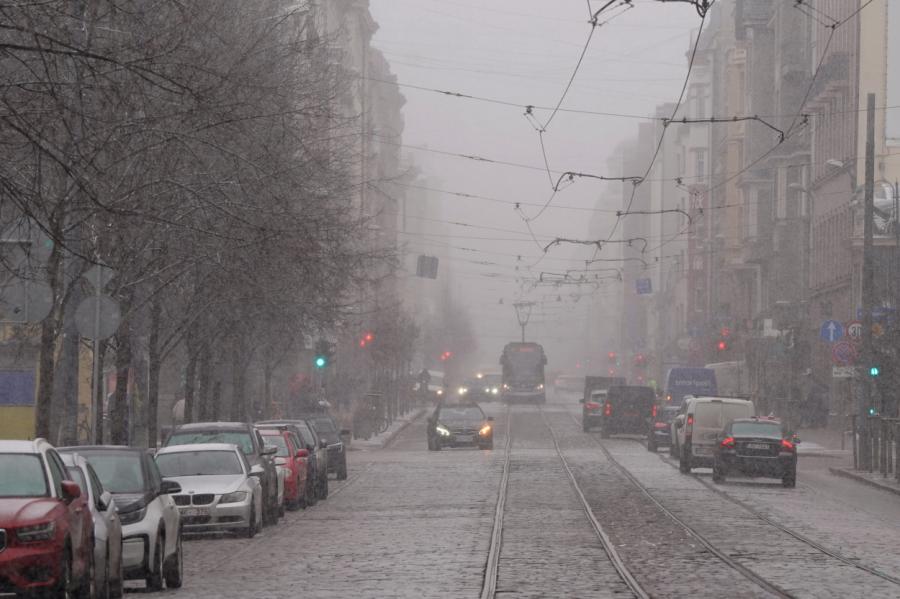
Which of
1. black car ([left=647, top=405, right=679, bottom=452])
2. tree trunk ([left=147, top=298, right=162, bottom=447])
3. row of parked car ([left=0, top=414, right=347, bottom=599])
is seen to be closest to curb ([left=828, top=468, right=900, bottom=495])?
black car ([left=647, top=405, right=679, bottom=452])

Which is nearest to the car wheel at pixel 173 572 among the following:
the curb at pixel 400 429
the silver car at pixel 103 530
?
the silver car at pixel 103 530

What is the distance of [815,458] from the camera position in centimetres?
5319

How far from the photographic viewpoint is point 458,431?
5653 cm

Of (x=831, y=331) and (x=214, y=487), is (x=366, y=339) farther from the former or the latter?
(x=214, y=487)

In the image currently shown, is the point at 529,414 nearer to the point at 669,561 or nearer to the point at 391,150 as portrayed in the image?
the point at 391,150

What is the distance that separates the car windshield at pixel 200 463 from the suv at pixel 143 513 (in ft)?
17.6

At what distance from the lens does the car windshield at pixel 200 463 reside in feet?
80.4

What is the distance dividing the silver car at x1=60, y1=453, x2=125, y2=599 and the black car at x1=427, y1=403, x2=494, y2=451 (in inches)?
1583

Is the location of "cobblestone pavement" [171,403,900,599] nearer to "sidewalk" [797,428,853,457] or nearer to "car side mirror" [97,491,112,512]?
"car side mirror" [97,491,112,512]

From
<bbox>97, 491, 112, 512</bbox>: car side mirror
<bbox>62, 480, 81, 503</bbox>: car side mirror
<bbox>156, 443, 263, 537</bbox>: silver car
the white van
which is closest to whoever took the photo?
<bbox>62, 480, 81, 503</bbox>: car side mirror

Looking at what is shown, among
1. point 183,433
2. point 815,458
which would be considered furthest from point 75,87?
point 815,458

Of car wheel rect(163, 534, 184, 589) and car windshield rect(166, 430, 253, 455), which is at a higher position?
car windshield rect(166, 430, 253, 455)

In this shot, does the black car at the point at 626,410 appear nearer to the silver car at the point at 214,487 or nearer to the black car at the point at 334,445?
the black car at the point at 334,445

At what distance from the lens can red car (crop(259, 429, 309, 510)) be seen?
98.0ft
